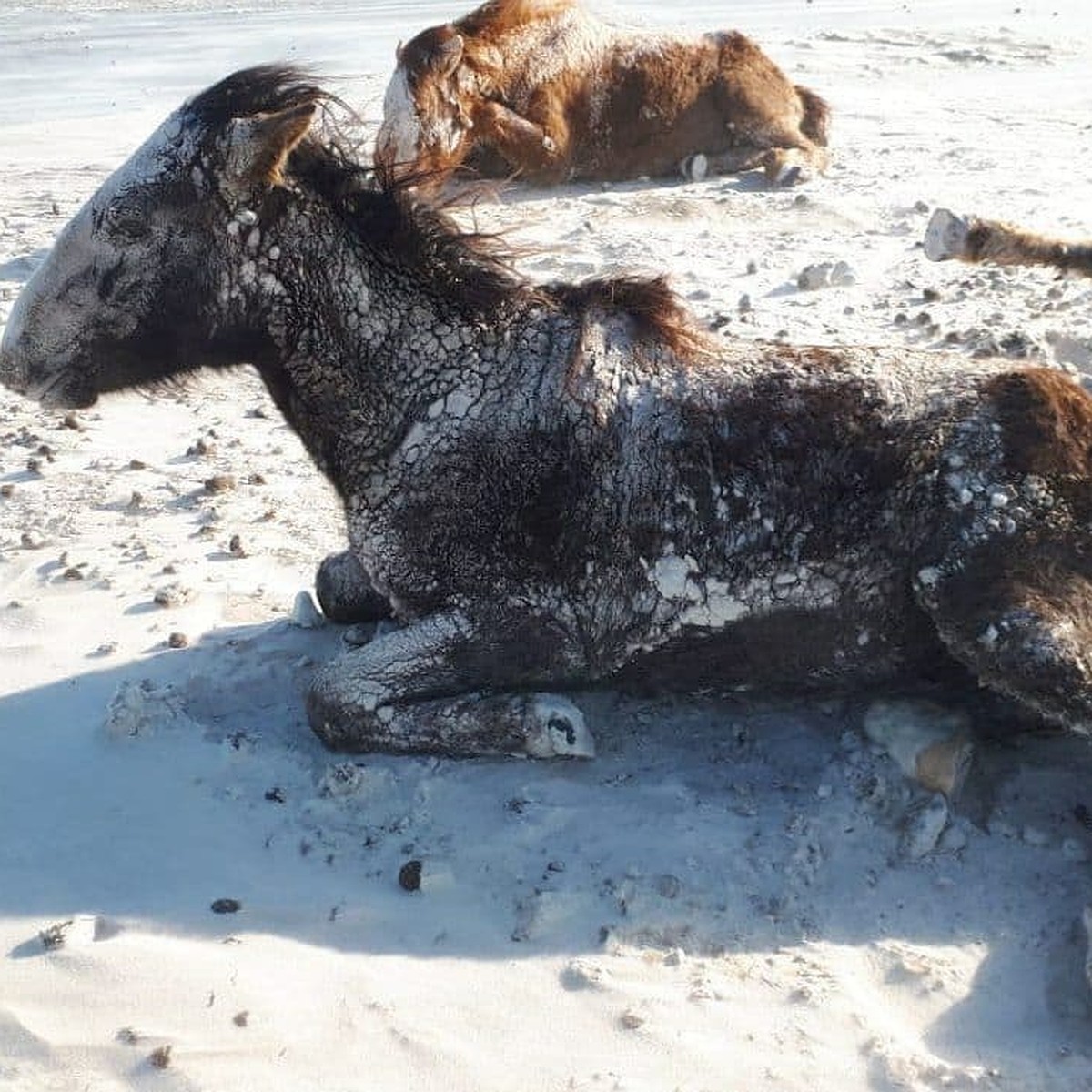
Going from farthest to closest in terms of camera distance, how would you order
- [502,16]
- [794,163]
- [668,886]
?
1. [794,163]
2. [502,16]
3. [668,886]

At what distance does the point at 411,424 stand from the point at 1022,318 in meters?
4.04

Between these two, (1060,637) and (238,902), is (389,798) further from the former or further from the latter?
(1060,637)

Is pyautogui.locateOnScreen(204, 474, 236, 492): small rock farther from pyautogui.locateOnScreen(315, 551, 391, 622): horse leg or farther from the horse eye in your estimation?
the horse eye

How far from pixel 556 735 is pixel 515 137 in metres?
6.38

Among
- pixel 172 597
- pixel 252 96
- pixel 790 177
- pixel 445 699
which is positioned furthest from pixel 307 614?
pixel 790 177

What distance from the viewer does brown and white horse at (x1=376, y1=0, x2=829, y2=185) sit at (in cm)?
938

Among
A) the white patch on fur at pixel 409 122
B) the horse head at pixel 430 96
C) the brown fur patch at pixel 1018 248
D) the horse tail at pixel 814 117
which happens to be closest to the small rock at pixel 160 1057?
the brown fur patch at pixel 1018 248

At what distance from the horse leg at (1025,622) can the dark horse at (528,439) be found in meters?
0.02

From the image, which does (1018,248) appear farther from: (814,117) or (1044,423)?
(814,117)

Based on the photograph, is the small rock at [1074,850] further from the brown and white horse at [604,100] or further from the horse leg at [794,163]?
the horse leg at [794,163]

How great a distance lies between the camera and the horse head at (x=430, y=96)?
340 inches

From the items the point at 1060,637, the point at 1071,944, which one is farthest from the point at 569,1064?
the point at 1060,637

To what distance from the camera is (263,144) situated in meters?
3.99

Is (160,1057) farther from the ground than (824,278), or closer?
closer
